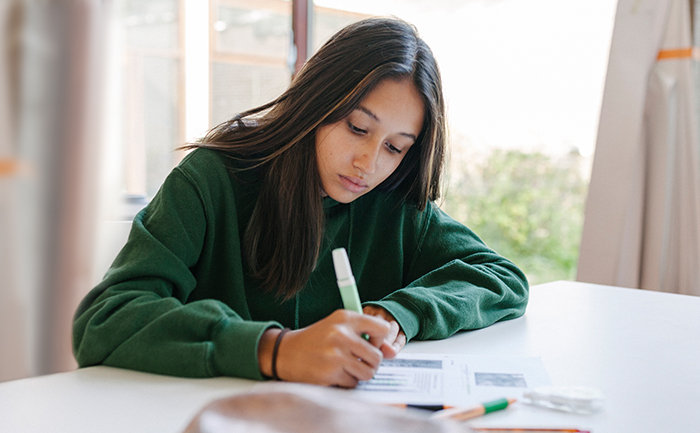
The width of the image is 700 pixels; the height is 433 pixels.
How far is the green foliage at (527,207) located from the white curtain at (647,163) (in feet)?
5.66

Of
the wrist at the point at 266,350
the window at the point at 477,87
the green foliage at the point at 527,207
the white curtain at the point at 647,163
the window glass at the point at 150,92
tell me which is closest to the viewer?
the wrist at the point at 266,350

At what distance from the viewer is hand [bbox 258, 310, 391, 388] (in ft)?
2.25

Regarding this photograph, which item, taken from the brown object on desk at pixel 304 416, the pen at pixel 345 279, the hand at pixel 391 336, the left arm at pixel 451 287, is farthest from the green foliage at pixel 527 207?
the brown object on desk at pixel 304 416

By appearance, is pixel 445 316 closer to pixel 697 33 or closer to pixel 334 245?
pixel 334 245

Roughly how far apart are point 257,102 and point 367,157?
215 cm

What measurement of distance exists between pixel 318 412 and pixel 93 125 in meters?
2.05

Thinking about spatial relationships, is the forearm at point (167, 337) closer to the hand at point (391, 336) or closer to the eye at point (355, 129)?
the hand at point (391, 336)

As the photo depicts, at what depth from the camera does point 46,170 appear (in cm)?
207

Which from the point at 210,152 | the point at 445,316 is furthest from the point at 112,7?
the point at 445,316

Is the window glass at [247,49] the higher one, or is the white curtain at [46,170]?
the window glass at [247,49]

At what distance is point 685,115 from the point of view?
2002mm

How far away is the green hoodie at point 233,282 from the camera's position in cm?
75

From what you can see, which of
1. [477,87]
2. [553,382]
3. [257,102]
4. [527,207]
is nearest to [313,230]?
[553,382]

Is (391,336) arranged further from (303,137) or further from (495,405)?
(303,137)
